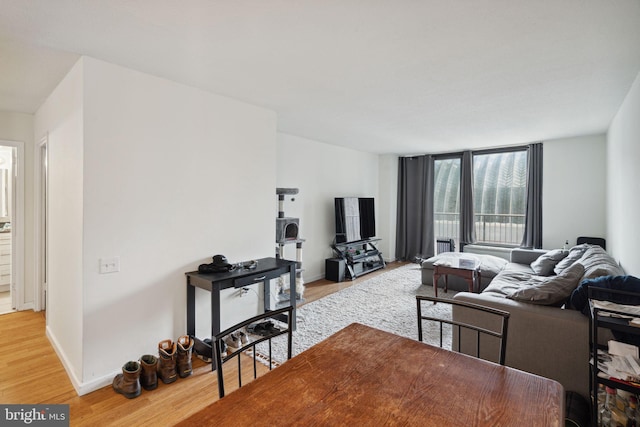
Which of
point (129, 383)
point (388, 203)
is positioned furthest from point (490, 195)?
point (129, 383)

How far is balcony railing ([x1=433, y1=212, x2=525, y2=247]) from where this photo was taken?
6.09 metres

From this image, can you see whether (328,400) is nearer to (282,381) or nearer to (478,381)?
(282,381)

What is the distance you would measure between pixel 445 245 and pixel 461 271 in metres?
2.41

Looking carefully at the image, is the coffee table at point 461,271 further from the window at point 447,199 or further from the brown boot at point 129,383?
the brown boot at point 129,383

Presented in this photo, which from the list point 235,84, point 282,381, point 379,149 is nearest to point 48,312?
point 235,84

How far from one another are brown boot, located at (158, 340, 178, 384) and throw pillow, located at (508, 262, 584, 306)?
281cm

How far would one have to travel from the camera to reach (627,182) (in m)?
3.05

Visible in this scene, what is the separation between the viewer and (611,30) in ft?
6.45

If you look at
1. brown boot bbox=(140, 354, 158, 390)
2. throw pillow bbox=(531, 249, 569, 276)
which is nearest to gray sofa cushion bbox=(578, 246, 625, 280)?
throw pillow bbox=(531, 249, 569, 276)

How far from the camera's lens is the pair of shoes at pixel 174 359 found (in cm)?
254

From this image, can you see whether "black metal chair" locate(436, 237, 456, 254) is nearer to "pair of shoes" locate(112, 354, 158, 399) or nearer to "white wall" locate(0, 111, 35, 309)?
"pair of shoes" locate(112, 354, 158, 399)

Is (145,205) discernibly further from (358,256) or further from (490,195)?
(490,195)

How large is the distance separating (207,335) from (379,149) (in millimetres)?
4897

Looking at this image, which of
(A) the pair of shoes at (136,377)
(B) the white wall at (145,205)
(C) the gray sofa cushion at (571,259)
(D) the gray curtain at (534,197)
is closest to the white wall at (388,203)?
(D) the gray curtain at (534,197)
